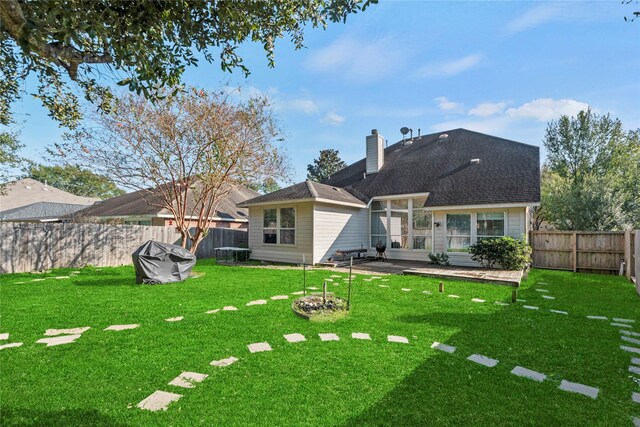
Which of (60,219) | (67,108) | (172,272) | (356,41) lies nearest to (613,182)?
(356,41)

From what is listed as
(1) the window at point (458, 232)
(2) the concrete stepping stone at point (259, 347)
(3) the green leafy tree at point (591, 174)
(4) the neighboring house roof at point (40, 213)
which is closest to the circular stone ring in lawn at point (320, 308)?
(2) the concrete stepping stone at point (259, 347)

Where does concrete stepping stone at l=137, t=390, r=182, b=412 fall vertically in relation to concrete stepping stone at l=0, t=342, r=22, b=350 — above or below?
above

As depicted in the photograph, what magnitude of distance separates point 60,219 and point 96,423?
24.9 m

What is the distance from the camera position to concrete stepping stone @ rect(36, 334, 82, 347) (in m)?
4.03

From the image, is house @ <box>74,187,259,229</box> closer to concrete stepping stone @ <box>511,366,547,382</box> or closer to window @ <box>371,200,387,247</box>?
window @ <box>371,200,387,247</box>

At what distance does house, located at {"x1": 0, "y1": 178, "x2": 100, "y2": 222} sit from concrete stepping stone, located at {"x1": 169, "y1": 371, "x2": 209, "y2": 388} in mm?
24000

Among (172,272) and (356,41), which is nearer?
(356,41)

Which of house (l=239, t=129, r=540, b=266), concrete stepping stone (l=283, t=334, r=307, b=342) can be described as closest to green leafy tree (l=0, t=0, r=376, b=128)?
concrete stepping stone (l=283, t=334, r=307, b=342)

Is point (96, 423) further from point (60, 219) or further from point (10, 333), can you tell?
point (60, 219)

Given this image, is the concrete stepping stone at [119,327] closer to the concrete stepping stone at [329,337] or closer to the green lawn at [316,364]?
the green lawn at [316,364]

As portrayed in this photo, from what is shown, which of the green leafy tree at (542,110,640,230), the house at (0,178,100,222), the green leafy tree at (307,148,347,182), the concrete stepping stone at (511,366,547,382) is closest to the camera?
the concrete stepping stone at (511,366,547,382)

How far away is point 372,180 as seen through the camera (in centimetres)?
1612

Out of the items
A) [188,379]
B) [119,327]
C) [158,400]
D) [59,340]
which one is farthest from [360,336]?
[59,340]

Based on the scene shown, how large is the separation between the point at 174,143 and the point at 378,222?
30.8ft
